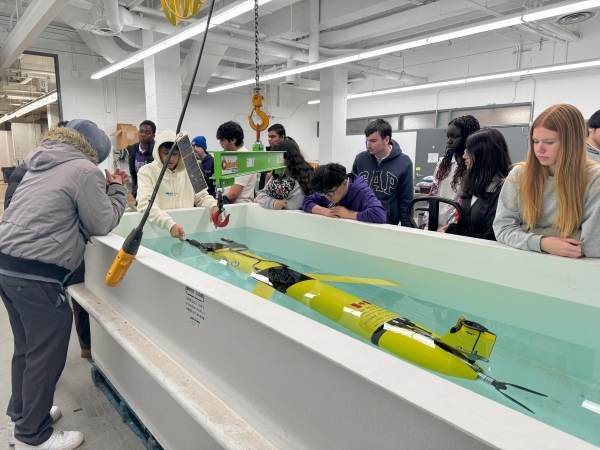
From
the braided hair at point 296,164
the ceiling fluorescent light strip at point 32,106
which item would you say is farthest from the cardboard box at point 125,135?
the braided hair at point 296,164

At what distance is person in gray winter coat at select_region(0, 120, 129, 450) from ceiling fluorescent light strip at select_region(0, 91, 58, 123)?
24.8 ft

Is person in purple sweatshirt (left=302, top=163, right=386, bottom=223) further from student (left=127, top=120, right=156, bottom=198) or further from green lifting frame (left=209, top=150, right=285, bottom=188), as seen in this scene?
student (left=127, top=120, right=156, bottom=198)

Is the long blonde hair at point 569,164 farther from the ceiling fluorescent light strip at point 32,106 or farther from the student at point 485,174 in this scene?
the ceiling fluorescent light strip at point 32,106

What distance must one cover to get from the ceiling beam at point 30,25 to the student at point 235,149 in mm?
2251

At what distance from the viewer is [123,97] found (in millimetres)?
8195

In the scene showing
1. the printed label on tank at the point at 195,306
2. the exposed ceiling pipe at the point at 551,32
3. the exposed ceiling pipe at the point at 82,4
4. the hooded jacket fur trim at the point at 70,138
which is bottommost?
the printed label on tank at the point at 195,306

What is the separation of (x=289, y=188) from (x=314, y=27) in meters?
4.84

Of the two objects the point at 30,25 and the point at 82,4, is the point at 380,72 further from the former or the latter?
the point at 30,25

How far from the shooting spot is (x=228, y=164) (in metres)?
1.54

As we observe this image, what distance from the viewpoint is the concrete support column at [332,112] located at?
811 cm

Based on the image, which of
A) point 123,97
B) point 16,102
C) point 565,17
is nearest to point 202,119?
point 123,97

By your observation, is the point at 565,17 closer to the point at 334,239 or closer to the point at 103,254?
the point at 334,239

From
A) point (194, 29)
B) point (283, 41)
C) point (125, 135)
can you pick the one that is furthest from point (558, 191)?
point (125, 135)

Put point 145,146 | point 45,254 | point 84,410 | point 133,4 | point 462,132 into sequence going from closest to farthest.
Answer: point 45,254
point 84,410
point 462,132
point 145,146
point 133,4
